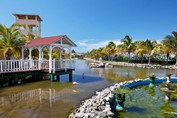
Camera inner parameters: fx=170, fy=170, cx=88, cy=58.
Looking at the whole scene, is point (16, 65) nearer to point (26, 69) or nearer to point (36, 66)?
point (26, 69)

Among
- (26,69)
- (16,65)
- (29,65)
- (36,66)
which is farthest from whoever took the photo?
(36,66)

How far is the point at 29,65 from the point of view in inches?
A: 593

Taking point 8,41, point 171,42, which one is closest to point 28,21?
point 8,41

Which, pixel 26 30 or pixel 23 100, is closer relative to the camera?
pixel 23 100

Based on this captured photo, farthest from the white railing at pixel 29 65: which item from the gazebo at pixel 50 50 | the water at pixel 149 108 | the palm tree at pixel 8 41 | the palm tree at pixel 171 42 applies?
the palm tree at pixel 171 42

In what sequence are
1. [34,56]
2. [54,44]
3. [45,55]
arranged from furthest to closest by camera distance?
[45,55], [34,56], [54,44]

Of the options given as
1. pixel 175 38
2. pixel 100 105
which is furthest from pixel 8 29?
pixel 175 38

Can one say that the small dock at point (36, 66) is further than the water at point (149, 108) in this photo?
Yes

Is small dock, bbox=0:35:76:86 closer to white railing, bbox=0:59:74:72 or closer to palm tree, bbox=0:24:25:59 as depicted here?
white railing, bbox=0:59:74:72

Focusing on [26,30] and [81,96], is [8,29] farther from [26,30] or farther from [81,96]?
[26,30]

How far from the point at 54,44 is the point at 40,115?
9031 mm

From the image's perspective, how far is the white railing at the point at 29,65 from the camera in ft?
43.3

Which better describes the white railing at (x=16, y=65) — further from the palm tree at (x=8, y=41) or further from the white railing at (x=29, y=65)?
the palm tree at (x=8, y=41)

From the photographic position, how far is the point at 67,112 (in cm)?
719
